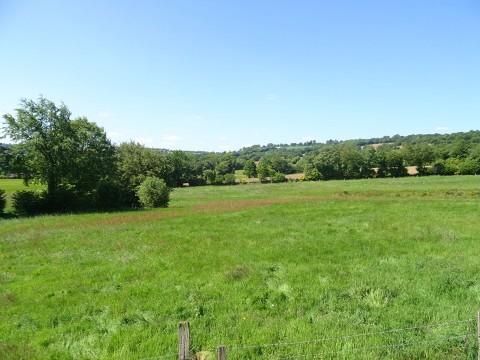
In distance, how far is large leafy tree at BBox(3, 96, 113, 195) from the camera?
4222 cm

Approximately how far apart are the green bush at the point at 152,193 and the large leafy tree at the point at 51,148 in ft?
36.4

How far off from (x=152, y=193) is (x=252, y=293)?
112ft

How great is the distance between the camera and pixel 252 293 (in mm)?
9898

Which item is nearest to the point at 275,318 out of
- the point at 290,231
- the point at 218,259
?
the point at 218,259

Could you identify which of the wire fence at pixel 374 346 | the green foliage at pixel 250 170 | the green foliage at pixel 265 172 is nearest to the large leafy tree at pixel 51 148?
the wire fence at pixel 374 346

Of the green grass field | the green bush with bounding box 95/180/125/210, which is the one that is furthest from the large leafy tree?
the green grass field

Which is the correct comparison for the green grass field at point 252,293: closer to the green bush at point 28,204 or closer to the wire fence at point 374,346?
the wire fence at point 374,346

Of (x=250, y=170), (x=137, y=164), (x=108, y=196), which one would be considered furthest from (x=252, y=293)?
(x=250, y=170)

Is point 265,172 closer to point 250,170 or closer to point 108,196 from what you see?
point 250,170

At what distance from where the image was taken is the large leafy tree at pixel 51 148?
139 ft

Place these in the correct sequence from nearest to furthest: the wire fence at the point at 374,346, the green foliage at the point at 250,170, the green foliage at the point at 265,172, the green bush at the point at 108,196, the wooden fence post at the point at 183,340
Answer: the wooden fence post at the point at 183,340, the wire fence at the point at 374,346, the green bush at the point at 108,196, the green foliage at the point at 265,172, the green foliage at the point at 250,170

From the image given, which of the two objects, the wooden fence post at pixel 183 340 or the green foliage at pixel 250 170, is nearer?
the wooden fence post at pixel 183 340

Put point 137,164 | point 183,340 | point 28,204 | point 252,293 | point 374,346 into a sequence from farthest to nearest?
1. point 137,164
2. point 28,204
3. point 252,293
4. point 374,346
5. point 183,340

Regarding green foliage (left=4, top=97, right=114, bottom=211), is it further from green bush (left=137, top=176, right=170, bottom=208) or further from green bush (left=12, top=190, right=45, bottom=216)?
green bush (left=137, top=176, right=170, bottom=208)
